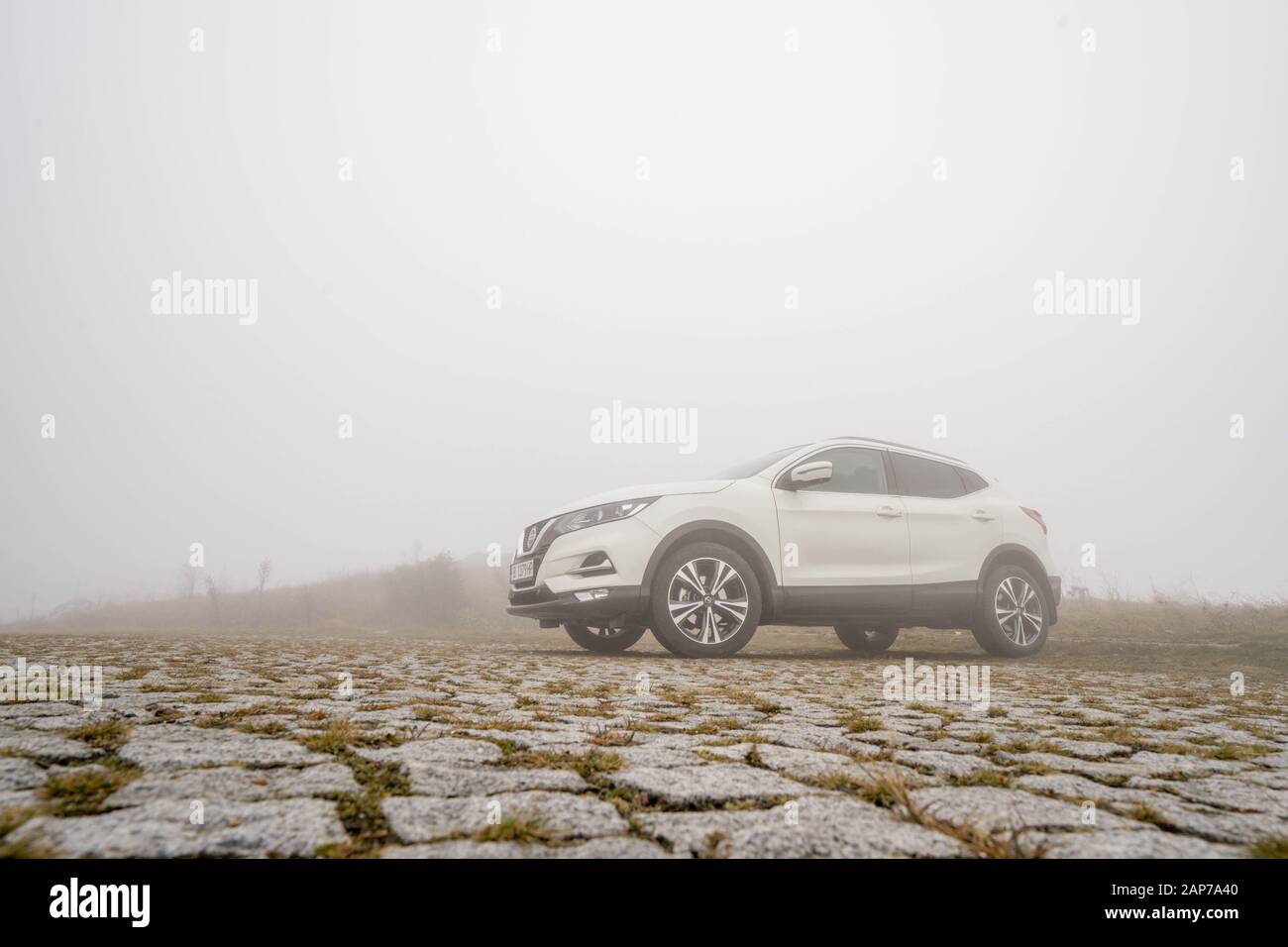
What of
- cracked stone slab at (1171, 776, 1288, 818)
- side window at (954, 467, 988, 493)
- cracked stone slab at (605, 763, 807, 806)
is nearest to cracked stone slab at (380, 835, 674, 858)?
cracked stone slab at (605, 763, 807, 806)

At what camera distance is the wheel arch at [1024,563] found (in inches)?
296

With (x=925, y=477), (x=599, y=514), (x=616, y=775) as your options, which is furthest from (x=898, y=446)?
(x=616, y=775)

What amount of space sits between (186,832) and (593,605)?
4627mm

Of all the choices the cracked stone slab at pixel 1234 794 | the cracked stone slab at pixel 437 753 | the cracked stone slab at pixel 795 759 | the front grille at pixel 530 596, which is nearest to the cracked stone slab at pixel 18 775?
the cracked stone slab at pixel 437 753

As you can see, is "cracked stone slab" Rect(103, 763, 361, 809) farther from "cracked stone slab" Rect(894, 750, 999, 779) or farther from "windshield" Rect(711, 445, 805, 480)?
"windshield" Rect(711, 445, 805, 480)

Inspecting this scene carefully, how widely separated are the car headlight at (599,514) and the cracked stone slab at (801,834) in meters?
4.59

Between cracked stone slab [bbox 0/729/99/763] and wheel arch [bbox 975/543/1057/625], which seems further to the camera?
wheel arch [bbox 975/543/1057/625]

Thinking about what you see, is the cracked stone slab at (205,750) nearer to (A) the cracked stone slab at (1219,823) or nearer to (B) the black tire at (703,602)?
(A) the cracked stone slab at (1219,823)

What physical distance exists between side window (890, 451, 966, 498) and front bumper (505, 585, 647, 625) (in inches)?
125

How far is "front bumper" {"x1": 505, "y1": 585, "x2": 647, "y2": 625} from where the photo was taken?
602 cm

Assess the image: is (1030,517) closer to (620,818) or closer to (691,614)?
(691,614)

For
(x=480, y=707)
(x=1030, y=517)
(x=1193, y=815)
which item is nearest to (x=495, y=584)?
(x=1030, y=517)
